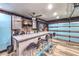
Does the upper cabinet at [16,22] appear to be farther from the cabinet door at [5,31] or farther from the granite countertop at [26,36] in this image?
the granite countertop at [26,36]

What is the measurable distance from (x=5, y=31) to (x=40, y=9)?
3.01 ft

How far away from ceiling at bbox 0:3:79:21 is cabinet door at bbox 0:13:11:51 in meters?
0.22

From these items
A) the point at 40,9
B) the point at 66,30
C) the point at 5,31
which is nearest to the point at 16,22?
the point at 5,31

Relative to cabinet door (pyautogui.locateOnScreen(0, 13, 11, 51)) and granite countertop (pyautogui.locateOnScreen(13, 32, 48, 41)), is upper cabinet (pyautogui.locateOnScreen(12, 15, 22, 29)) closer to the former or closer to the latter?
cabinet door (pyautogui.locateOnScreen(0, 13, 11, 51))

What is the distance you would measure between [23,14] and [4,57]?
1057 mm

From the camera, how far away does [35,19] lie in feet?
7.85

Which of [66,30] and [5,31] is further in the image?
[66,30]

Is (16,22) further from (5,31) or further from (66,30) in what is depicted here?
(66,30)

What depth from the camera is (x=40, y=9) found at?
2332mm

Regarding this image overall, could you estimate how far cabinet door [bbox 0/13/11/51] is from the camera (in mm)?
2246

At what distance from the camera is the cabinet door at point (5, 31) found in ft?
7.37

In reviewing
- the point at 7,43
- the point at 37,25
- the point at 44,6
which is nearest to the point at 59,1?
the point at 44,6

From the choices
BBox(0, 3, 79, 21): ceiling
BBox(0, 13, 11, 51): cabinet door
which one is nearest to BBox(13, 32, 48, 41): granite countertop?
BBox(0, 13, 11, 51): cabinet door

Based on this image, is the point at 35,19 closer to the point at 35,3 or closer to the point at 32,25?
the point at 32,25
